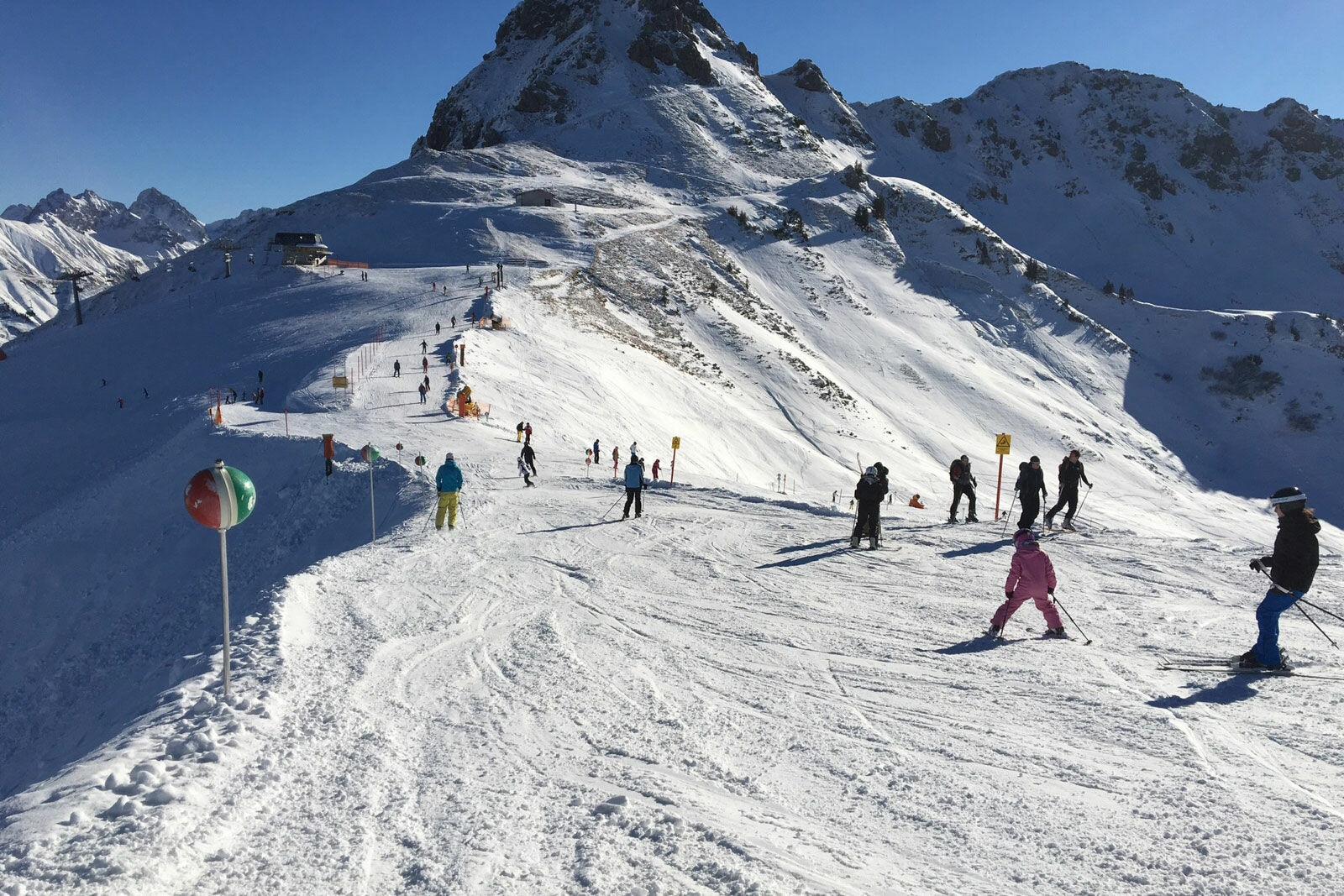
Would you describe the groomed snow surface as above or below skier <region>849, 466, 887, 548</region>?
below

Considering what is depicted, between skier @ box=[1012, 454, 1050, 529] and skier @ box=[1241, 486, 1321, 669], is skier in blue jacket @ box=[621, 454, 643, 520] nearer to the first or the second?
skier @ box=[1012, 454, 1050, 529]

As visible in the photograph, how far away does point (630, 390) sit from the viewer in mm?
35344

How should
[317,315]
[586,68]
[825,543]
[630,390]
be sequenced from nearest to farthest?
[825,543], [630,390], [317,315], [586,68]

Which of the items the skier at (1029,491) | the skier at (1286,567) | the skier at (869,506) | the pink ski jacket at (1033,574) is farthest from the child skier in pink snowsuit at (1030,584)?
the skier at (1029,491)

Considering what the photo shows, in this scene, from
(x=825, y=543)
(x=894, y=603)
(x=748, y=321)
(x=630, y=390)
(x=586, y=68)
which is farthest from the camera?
(x=586, y=68)

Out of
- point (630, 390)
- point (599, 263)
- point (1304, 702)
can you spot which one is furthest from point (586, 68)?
point (1304, 702)

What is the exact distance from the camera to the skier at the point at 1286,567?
7.72 metres

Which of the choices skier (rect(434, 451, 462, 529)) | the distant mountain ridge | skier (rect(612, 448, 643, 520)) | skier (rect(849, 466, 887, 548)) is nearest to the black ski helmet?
skier (rect(849, 466, 887, 548))

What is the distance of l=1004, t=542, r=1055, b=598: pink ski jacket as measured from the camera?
915 centimetres

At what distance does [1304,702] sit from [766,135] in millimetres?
104786

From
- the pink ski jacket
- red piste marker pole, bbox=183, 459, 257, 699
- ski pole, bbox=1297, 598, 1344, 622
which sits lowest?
ski pole, bbox=1297, 598, 1344, 622

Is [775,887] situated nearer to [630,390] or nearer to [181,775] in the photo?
[181,775]

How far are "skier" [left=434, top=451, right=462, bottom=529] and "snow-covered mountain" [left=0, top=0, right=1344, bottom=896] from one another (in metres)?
0.45

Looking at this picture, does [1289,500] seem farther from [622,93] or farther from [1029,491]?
[622,93]
